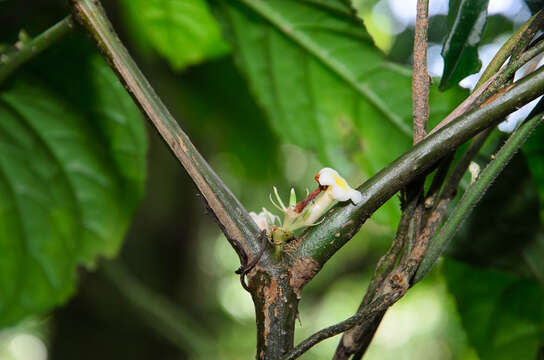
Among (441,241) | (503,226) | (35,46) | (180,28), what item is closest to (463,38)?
(441,241)

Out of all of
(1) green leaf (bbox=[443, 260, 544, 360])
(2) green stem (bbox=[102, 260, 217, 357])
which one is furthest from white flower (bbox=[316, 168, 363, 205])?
(2) green stem (bbox=[102, 260, 217, 357])

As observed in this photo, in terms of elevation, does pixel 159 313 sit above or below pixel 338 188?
above

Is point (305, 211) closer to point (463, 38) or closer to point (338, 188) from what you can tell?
point (338, 188)

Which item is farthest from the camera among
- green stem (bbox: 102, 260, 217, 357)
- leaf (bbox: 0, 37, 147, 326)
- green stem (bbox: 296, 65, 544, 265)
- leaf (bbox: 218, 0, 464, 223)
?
green stem (bbox: 102, 260, 217, 357)

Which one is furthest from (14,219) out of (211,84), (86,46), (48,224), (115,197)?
(211,84)

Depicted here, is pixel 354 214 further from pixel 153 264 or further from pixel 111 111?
pixel 153 264

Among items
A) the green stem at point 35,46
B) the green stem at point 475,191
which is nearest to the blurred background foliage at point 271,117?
the green stem at point 475,191

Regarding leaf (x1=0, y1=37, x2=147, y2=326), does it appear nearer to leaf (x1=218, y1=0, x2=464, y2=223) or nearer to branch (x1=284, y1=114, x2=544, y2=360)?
leaf (x1=218, y1=0, x2=464, y2=223)
